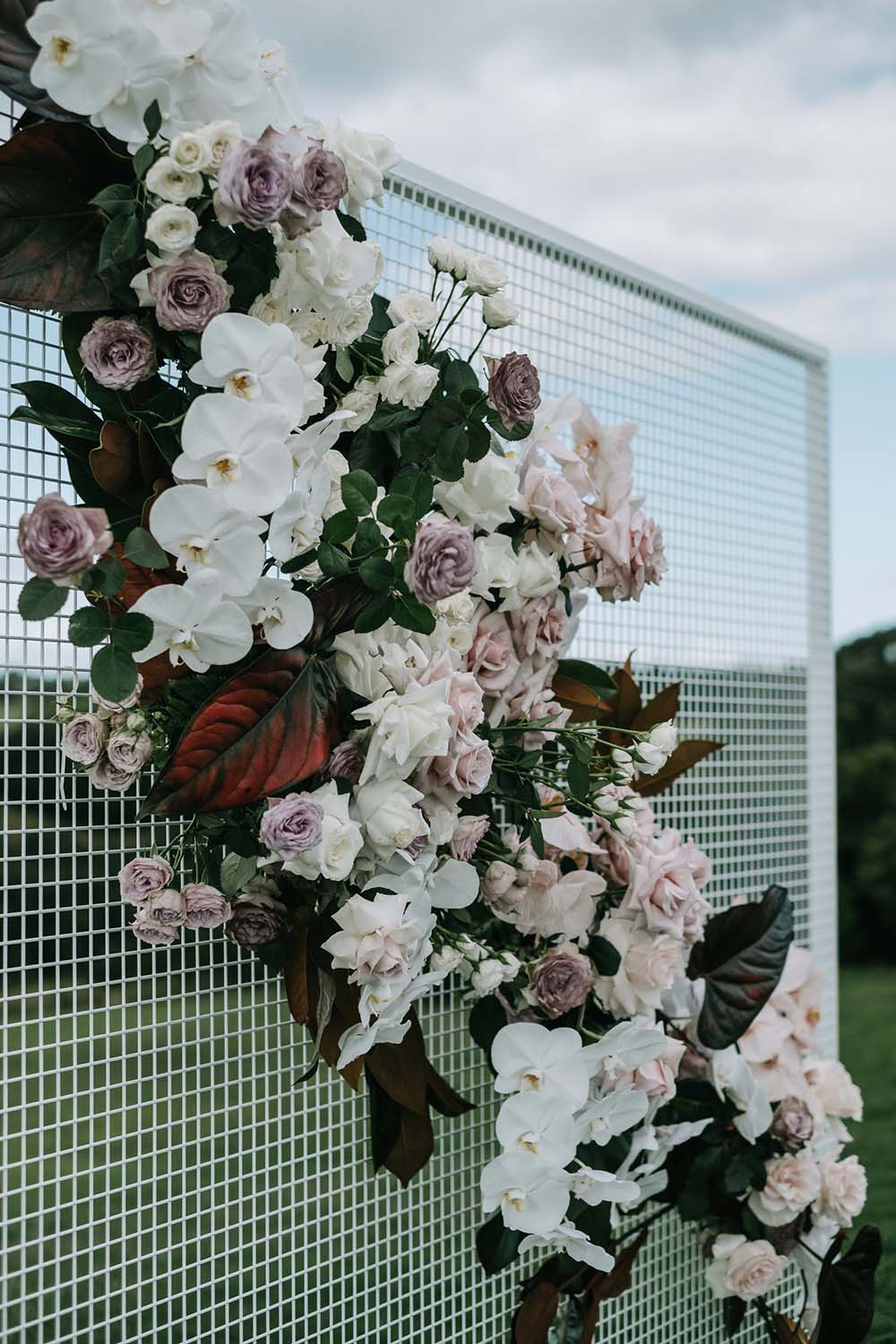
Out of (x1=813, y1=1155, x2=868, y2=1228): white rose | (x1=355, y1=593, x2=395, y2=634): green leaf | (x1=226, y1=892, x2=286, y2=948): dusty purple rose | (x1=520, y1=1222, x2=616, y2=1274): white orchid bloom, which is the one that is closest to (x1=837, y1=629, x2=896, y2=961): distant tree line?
(x1=813, y1=1155, x2=868, y2=1228): white rose

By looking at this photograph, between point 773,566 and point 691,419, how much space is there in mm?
378

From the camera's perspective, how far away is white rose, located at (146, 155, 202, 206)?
2.69 feet

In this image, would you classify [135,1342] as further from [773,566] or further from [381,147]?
[773,566]

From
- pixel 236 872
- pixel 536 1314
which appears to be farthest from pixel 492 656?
pixel 536 1314

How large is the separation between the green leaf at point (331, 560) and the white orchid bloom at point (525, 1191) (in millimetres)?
588

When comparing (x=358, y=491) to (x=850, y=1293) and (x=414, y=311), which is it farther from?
(x=850, y=1293)

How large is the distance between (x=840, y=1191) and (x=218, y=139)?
1471 millimetres

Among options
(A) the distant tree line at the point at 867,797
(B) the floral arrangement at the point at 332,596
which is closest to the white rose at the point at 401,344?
(B) the floral arrangement at the point at 332,596

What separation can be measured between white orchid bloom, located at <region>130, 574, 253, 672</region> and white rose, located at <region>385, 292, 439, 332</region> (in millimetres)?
327

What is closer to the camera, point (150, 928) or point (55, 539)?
point (55, 539)

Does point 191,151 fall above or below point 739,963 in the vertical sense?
above

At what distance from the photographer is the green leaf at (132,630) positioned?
813 mm

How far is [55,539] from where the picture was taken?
29.4 inches

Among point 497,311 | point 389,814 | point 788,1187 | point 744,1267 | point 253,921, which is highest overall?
point 497,311
